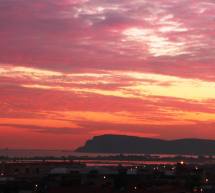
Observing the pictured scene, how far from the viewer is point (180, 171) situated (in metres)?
75.9

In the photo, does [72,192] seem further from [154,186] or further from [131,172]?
[131,172]

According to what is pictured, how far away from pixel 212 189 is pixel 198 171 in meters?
17.2

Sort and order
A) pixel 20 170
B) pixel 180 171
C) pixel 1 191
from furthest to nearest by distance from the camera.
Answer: pixel 20 170 → pixel 180 171 → pixel 1 191

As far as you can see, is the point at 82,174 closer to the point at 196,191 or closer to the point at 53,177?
the point at 53,177

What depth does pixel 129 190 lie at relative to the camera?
5612 centimetres

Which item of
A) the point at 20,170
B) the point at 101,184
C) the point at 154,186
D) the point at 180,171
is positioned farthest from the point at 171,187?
the point at 20,170

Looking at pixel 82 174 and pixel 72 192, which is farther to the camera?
pixel 82 174

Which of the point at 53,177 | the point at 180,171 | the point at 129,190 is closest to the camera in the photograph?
the point at 129,190

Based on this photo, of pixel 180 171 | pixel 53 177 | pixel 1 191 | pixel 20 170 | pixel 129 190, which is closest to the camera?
pixel 1 191

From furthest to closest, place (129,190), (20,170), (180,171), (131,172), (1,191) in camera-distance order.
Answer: (20,170) → (180,171) → (131,172) → (129,190) → (1,191)

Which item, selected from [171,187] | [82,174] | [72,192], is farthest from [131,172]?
[72,192]

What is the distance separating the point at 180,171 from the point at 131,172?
8.78m

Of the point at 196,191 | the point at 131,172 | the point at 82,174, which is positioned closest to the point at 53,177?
the point at 82,174

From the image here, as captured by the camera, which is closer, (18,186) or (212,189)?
(18,186)
